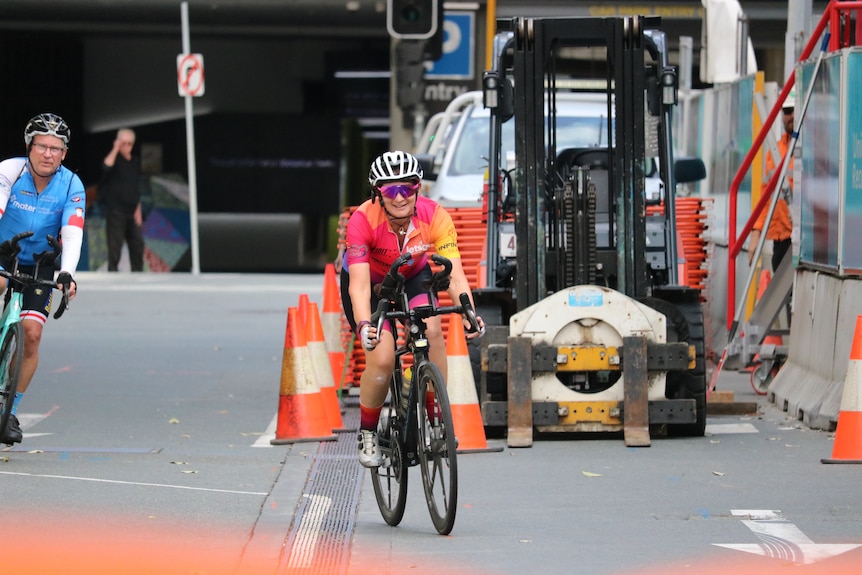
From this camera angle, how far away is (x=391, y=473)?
7.83 m

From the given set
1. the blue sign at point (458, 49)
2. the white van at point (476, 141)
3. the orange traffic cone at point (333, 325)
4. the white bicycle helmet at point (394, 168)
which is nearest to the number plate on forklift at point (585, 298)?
the white bicycle helmet at point (394, 168)

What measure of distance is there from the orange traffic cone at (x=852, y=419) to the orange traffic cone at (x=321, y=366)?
10.6 ft

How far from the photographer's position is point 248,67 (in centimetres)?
4269

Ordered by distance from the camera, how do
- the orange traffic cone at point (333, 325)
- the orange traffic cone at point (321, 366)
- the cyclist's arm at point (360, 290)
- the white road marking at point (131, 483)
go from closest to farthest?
the cyclist's arm at point (360, 290), the white road marking at point (131, 483), the orange traffic cone at point (321, 366), the orange traffic cone at point (333, 325)

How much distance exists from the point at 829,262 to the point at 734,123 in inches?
223

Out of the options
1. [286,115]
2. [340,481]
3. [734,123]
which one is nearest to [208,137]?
[286,115]

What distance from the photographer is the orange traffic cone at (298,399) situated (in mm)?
10336

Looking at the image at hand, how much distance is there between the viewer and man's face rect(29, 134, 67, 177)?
9.66 m

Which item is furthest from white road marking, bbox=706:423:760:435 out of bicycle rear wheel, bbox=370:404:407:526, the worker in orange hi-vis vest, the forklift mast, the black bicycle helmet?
the black bicycle helmet

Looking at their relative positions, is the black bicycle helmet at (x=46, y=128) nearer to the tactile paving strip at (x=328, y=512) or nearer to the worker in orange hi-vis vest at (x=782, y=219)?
the tactile paving strip at (x=328, y=512)

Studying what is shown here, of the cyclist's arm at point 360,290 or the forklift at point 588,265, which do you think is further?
the forklift at point 588,265

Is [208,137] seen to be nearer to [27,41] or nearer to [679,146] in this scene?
[27,41]

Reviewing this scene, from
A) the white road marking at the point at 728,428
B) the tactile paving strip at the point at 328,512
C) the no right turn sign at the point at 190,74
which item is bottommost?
the white road marking at the point at 728,428

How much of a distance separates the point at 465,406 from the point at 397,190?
255 centimetres
